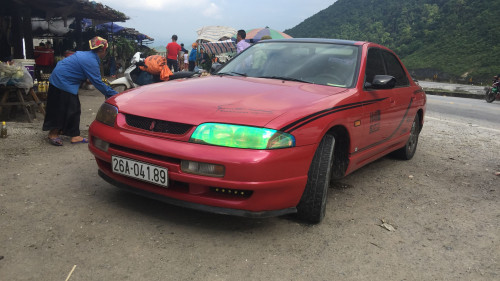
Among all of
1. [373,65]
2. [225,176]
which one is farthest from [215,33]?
[225,176]

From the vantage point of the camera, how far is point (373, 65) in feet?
13.2

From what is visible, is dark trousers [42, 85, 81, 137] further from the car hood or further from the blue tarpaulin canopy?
the blue tarpaulin canopy

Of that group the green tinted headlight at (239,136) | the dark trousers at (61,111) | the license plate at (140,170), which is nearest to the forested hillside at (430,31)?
the dark trousers at (61,111)

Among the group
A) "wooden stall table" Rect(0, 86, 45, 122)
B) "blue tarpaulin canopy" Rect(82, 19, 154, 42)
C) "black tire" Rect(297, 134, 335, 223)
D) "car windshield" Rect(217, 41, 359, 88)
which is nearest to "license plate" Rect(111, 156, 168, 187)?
"black tire" Rect(297, 134, 335, 223)

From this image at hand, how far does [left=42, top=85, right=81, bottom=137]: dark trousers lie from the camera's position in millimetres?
4992

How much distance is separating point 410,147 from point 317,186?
2.88 m

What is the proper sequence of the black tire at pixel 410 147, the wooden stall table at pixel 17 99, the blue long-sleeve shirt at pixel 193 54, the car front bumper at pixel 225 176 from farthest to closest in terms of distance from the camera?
the blue long-sleeve shirt at pixel 193 54 → the wooden stall table at pixel 17 99 → the black tire at pixel 410 147 → the car front bumper at pixel 225 176

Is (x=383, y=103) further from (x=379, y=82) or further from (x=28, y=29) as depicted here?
(x=28, y=29)

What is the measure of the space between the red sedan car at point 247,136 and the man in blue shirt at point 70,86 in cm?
184

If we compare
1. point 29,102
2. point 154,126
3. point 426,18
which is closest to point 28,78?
point 29,102

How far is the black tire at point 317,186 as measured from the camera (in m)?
2.85

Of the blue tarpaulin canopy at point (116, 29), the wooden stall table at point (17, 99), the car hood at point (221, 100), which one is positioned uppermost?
the blue tarpaulin canopy at point (116, 29)

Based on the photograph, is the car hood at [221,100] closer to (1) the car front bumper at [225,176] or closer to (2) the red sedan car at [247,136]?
(2) the red sedan car at [247,136]

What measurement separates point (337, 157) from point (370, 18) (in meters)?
52.3
